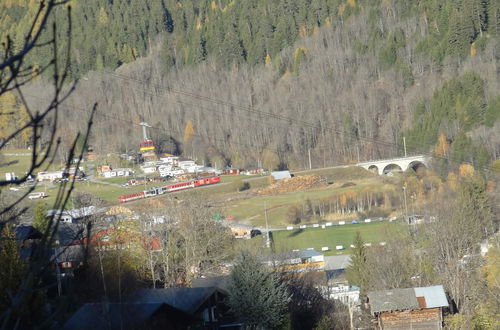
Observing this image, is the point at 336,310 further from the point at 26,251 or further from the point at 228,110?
the point at 228,110

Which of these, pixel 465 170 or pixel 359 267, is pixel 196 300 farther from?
pixel 465 170

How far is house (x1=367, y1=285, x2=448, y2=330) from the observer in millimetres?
15117

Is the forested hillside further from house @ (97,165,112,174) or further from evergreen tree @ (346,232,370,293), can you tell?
evergreen tree @ (346,232,370,293)

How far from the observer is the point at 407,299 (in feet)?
50.1

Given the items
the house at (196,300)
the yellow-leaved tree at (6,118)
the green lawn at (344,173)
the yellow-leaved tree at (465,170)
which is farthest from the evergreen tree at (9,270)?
the green lawn at (344,173)

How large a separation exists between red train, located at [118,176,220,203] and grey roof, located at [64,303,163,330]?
27327 mm

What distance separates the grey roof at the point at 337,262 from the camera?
917 inches

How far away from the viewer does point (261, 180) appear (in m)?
44.2

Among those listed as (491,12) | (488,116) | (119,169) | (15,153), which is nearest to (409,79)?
(491,12)

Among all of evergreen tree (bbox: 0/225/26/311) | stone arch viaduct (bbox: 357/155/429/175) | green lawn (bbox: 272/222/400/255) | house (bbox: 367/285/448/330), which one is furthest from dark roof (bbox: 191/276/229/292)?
stone arch viaduct (bbox: 357/155/429/175)

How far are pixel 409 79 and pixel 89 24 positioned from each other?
3592 centimetres

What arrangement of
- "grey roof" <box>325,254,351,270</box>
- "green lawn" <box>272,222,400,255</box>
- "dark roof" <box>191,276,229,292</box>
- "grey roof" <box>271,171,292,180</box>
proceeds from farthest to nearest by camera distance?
"grey roof" <box>271,171,292,180</box>
"green lawn" <box>272,222,400,255</box>
"grey roof" <box>325,254,351,270</box>
"dark roof" <box>191,276,229,292</box>

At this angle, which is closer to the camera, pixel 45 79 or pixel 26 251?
pixel 26 251

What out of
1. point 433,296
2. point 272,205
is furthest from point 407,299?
point 272,205
